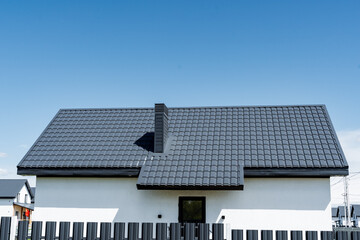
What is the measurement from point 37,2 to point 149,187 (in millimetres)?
6452

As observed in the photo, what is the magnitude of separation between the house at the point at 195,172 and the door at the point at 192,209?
0.03 metres

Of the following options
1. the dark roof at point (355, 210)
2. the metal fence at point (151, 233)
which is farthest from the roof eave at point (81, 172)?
the dark roof at point (355, 210)

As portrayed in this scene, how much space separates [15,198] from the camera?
48125 millimetres

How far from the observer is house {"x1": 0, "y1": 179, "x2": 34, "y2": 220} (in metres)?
47.2

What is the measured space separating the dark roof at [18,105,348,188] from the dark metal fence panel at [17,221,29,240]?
14.9 feet

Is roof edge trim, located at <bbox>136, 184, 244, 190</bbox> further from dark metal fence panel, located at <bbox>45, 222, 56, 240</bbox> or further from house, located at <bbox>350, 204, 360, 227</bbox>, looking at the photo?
house, located at <bbox>350, 204, 360, 227</bbox>

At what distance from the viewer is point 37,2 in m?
11.8

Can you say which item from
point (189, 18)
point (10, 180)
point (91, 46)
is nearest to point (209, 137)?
point (189, 18)

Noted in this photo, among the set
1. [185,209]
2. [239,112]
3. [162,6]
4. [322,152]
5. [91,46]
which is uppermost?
[162,6]

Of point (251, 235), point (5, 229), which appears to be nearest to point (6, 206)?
point (5, 229)

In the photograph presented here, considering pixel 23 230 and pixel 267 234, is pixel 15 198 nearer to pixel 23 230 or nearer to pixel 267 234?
pixel 23 230

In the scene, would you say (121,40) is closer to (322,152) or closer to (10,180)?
(322,152)

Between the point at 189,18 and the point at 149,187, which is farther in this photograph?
the point at 189,18

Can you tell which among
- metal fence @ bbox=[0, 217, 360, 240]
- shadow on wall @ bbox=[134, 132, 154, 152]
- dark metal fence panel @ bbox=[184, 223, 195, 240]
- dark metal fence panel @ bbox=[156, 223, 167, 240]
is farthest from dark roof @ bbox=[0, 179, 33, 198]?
dark metal fence panel @ bbox=[184, 223, 195, 240]
